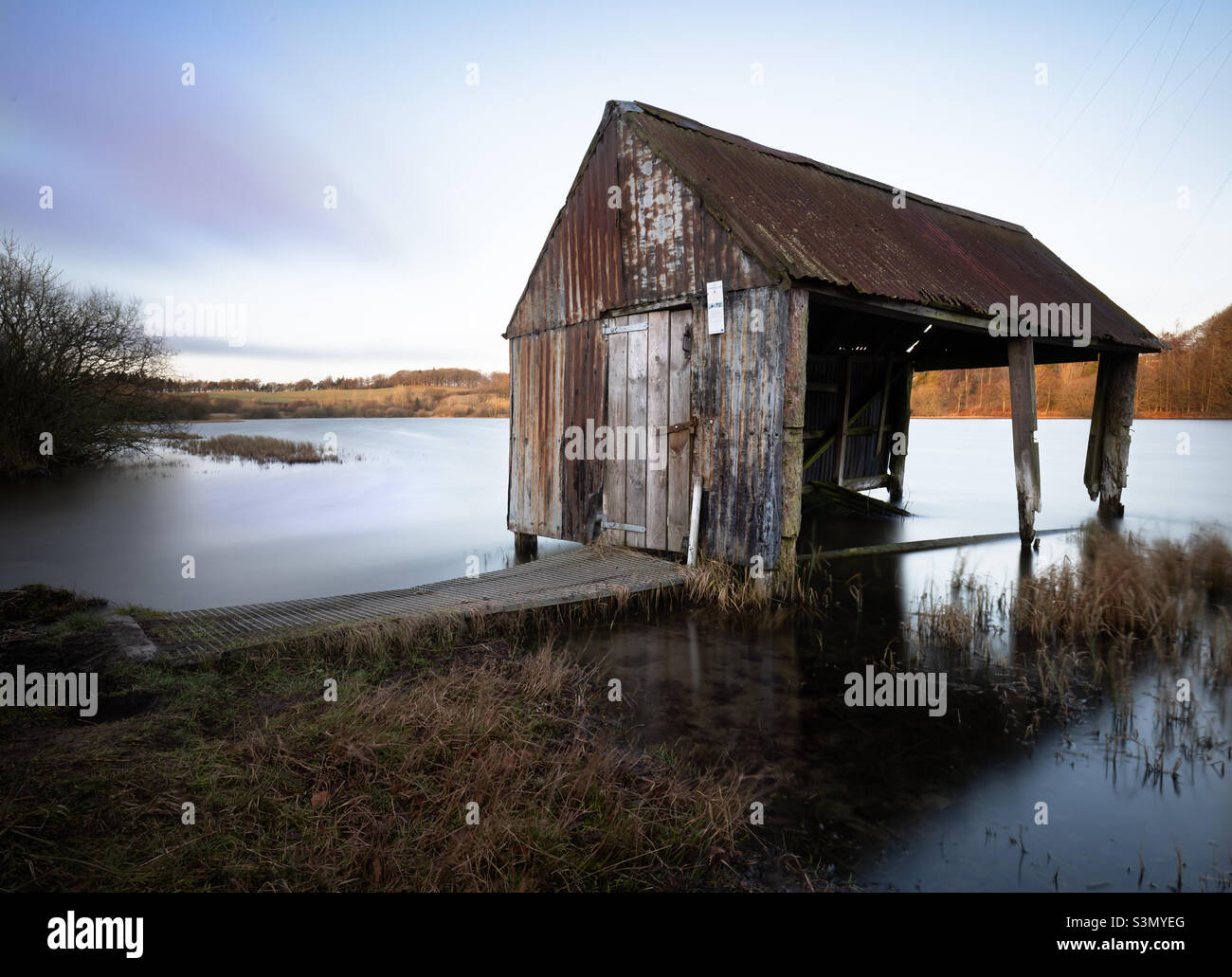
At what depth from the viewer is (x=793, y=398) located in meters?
7.63

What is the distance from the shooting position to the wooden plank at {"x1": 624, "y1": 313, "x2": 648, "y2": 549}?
9.19 meters

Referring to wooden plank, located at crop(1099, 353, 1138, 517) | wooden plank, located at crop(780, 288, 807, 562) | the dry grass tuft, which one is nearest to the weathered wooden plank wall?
wooden plank, located at crop(780, 288, 807, 562)

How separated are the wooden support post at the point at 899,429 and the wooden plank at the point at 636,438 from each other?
1024cm

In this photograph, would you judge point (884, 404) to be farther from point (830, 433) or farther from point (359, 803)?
point (359, 803)

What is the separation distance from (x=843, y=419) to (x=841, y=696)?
37.9ft

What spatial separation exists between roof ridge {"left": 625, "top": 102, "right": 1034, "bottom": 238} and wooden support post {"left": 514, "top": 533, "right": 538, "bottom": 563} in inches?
266

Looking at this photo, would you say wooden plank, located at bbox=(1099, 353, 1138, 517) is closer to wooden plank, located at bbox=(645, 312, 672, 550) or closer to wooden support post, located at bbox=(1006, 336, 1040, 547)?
wooden support post, located at bbox=(1006, 336, 1040, 547)

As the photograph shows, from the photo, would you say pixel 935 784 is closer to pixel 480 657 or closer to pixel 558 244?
pixel 480 657

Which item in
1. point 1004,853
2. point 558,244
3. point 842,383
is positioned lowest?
point 1004,853

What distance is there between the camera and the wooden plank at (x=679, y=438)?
28.4ft

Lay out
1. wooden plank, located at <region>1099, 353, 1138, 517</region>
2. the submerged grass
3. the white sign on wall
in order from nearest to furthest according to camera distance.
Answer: the white sign on wall < wooden plank, located at <region>1099, 353, 1138, 517</region> < the submerged grass

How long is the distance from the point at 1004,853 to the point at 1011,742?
1377 millimetres
